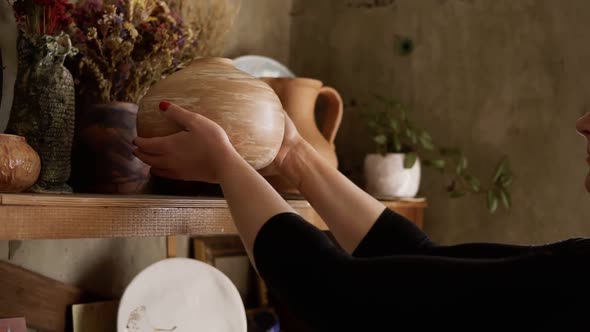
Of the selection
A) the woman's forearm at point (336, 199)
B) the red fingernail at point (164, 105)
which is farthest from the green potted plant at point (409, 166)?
the red fingernail at point (164, 105)

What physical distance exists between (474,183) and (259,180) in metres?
0.94

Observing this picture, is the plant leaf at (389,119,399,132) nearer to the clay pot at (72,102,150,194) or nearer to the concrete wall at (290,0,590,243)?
the concrete wall at (290,0,590,243)

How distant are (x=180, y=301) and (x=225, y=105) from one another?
22.5 inches

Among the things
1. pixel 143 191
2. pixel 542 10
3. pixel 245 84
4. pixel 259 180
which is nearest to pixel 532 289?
pixel 259 180

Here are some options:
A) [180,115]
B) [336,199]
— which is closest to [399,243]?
[336,199]

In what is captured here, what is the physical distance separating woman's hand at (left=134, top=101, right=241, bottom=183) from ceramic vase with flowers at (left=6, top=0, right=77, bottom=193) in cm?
17

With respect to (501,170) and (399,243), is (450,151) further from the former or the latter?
(399,243)

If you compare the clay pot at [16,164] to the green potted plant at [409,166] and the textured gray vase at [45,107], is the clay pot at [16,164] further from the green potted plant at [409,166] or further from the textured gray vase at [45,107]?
the green potted plant at [409,166]

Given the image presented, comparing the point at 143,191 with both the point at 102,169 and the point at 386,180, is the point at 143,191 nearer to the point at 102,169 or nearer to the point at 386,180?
the point at 102,169

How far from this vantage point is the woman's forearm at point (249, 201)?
73 centimetres

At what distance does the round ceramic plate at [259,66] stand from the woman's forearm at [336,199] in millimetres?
630

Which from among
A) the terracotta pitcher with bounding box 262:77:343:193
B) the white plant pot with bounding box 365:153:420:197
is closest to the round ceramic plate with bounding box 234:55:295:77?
the terracotta pitcher with bounding box 262:77:343:193

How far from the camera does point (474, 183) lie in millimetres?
1576

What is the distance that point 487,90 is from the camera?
1.63 m
